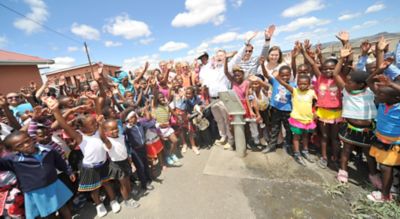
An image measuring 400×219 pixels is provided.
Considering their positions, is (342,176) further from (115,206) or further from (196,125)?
(115,206)

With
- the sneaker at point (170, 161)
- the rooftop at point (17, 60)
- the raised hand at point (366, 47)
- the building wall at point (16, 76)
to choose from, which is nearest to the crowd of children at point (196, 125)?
the sneaker at point (170, 161)

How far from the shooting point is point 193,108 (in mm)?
4363

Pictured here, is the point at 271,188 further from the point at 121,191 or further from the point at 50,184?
the point at 50,184

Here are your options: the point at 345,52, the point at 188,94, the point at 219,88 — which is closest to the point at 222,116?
the point at 219,88

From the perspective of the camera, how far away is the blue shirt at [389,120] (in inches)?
79.7

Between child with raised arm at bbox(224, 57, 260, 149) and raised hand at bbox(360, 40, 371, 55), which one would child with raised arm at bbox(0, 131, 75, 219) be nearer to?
child with raised arm at bbox(224, 57, 260, 149)

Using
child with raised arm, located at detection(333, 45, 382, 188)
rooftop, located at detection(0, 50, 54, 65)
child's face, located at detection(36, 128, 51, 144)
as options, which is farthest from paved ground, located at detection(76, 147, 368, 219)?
rooftop, located at detection(0, 50, 54, 65)

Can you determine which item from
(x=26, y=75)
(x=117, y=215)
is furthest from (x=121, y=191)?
(x=26, y=75)

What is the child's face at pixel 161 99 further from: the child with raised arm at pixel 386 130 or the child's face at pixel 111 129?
the child with raised arm at pixel 386 130

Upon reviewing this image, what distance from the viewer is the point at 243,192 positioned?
8.92 ft

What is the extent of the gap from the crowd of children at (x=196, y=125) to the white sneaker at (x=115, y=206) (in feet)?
0.04

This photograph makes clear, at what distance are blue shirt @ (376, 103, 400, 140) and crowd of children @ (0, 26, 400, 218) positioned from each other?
0.01 m

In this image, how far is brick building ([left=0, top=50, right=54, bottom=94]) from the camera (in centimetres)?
912

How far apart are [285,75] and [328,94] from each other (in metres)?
0.73
